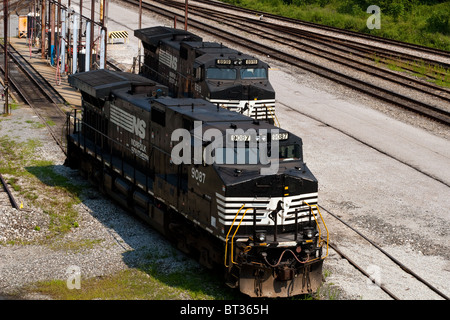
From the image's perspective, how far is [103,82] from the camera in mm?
23203

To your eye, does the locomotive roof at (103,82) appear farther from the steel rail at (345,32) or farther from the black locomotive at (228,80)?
the steel rail at (345,32)

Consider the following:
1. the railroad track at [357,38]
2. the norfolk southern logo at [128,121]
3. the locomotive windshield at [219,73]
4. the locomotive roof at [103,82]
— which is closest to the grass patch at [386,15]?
the railroad track at [357,38]

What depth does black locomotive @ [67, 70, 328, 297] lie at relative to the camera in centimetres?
1551

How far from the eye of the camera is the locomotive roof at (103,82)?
22.5 meters

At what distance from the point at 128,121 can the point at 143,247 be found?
14.2 feet

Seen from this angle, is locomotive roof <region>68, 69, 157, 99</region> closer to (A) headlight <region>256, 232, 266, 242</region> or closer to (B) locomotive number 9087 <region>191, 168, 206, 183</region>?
(B) locomotive number 9087 <region>191, 168, 206, 183</region>

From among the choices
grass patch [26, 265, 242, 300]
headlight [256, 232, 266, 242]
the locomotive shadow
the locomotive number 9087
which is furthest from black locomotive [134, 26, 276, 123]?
headlight [256, 232, 266, 242]

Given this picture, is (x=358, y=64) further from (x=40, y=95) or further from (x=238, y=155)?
(x=238, y=155)

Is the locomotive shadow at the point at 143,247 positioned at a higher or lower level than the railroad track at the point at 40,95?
lower

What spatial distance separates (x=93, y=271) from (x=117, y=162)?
5.39m

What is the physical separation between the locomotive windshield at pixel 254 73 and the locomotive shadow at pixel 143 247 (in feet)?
25.1

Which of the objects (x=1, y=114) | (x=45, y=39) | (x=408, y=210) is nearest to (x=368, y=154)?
(x=408, y=210)

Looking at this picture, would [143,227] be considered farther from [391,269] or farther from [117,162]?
[391,269]

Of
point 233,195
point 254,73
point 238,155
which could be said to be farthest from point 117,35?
point 233,195
